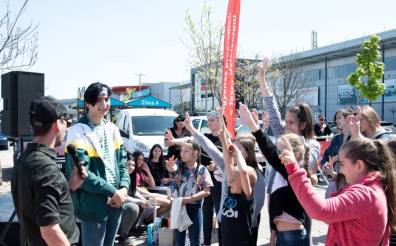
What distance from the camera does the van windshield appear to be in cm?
1354

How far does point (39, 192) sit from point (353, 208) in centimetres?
173

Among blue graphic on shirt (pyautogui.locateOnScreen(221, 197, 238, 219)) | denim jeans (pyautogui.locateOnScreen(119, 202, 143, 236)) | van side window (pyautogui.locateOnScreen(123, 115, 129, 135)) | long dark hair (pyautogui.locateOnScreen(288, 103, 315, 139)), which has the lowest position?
denim jeans (pyautogui.locateOnScreen(119, 202, 143, 236))

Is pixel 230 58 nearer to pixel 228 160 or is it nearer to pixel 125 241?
pixel 125 241

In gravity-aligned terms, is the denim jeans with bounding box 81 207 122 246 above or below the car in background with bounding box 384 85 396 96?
below

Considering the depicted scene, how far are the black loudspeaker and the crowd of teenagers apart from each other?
2.48m

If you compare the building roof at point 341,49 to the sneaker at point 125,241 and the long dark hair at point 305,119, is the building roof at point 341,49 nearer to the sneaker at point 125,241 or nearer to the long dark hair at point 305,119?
the sneaker at point 125,241

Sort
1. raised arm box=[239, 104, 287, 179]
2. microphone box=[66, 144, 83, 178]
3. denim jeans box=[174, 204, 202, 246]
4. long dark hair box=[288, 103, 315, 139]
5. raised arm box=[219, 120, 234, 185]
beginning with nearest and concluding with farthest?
microphone box=[66, 144, 83, 178] < raised arm box=[239, 104, 287, 179] < raised arm box=[219, 120, 234, 185] < long dark hair box=[288, 103, 315, 139] < denim jeans box=[174, 204, 202, 246]

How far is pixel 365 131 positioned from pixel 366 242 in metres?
2.65

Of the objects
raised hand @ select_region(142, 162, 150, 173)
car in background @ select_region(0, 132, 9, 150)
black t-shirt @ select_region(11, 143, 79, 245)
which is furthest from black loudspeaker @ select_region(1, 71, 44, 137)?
car in background @ select_region(0, 132, 9, 150)

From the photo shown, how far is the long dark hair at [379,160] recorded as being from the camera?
8.33 feet

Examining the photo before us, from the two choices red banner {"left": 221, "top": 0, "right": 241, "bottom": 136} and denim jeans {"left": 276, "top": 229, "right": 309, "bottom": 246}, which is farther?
red banner {"left": 221, "top": 0, "right": 241, "bottom": 136}

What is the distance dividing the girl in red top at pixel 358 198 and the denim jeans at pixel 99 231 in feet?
6.17

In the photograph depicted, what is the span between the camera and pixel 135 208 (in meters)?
6.41

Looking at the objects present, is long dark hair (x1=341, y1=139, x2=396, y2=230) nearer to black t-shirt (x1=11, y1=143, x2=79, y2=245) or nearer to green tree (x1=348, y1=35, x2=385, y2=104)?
black t-shirt (x1=11, y1=143, x2=79, y2=245)
